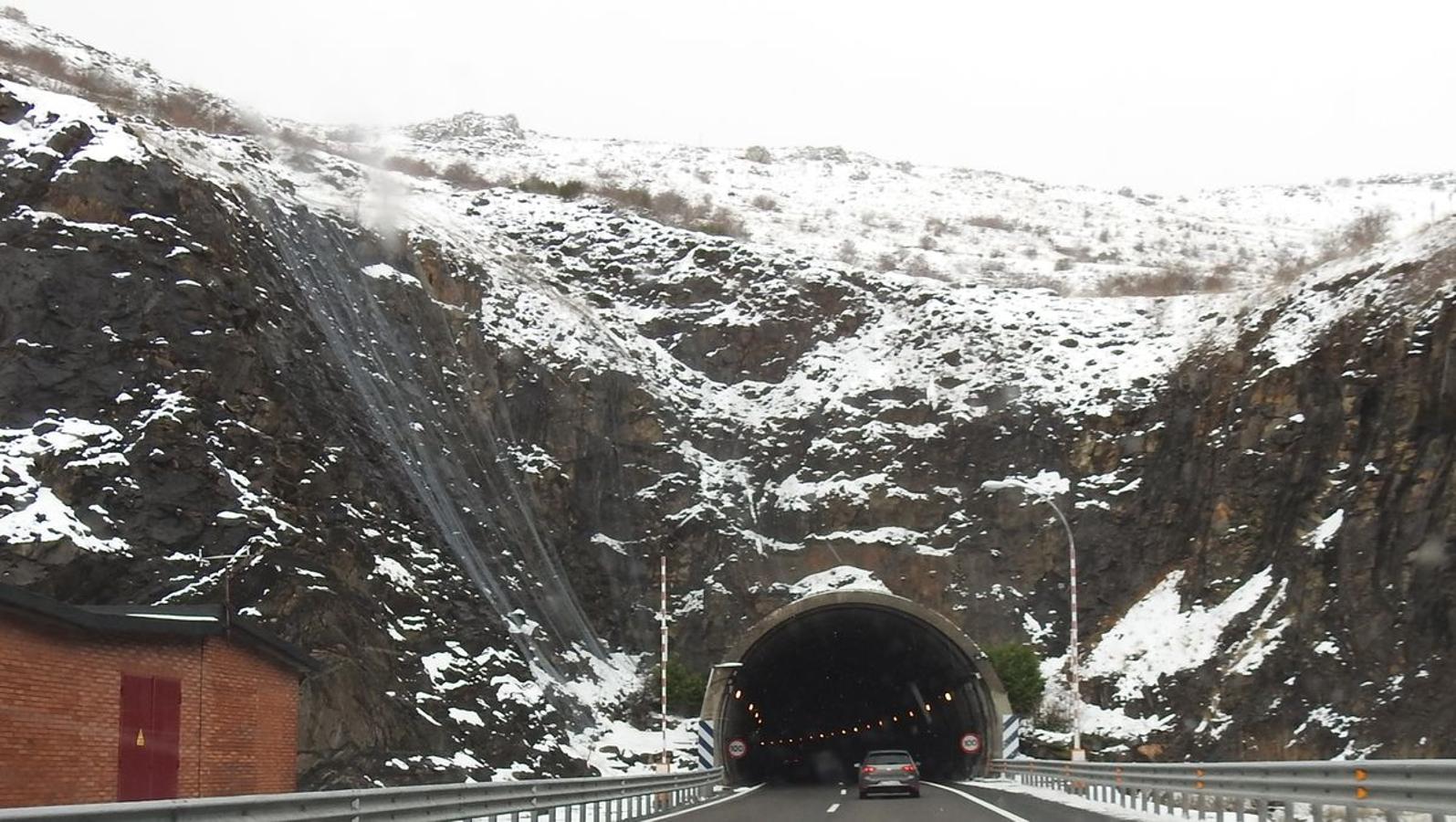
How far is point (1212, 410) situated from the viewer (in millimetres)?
46062

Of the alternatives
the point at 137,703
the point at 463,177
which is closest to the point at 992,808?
the point at 137,703

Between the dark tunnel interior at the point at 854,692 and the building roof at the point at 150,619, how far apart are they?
25202 millimetres

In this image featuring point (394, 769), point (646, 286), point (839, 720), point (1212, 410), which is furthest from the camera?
point (839, 720)

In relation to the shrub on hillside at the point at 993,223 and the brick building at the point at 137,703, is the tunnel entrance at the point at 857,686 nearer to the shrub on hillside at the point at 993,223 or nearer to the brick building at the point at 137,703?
the brick building at the point at 137,703

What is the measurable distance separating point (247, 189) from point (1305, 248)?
6755 centimetres

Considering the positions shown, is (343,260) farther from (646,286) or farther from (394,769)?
(394,769)

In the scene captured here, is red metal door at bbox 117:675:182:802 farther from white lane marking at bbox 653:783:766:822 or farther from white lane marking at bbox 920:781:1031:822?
white lane marking at bbox 920:781:1031:822

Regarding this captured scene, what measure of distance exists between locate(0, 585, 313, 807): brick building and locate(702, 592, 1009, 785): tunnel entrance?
23.9 meters

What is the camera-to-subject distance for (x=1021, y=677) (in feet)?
141

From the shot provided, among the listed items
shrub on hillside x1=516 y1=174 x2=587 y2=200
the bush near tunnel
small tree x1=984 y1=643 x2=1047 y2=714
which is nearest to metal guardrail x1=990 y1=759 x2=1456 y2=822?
small tree x1=984 y1=643 x2=1047 y2=714

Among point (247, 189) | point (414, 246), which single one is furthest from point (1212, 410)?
point (247, 189)

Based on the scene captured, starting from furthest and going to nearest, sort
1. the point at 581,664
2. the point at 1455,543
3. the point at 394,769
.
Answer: the point at 581,664, the point at 1455,543, the point at 394,769

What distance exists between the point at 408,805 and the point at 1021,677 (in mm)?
31962

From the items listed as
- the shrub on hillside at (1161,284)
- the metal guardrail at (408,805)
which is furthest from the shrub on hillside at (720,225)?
the metal guardrail at (408,805)
